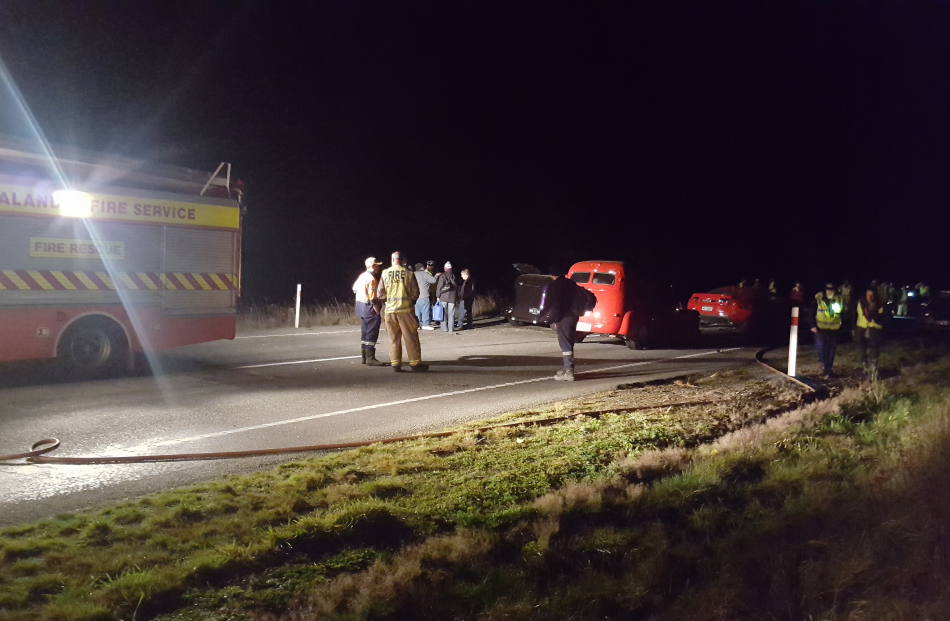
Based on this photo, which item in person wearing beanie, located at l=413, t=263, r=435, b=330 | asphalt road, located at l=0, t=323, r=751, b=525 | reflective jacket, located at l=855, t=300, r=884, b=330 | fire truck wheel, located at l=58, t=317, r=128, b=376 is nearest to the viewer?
asphalt road, located at l=0, t=323, r=751, b=525

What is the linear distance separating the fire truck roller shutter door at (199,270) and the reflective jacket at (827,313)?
9.41 metres

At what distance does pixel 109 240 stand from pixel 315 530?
7827 mm

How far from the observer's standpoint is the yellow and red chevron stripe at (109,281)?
10.5 m

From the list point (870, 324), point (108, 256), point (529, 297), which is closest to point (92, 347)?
point (108, 256)

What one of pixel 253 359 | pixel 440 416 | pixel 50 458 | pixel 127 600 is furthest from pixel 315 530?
pixel 253 359

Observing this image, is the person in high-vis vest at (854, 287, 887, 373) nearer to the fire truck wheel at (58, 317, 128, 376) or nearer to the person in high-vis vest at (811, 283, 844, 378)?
the person in high-vis vest at (811, 283, 844, 378)

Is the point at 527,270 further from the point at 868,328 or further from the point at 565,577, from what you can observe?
the point at 565,577

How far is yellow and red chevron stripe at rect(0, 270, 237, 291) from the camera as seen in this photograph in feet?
34.6

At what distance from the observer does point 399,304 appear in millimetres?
12484

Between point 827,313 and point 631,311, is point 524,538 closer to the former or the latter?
point 827,313

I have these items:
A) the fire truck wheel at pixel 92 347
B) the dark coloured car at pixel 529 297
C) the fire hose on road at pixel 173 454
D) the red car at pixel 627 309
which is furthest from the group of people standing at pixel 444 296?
the fire hose on road at pixel 173 454

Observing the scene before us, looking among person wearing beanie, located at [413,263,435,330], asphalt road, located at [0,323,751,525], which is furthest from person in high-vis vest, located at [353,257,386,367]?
person wearing beanie, located at [413,263,435,330]

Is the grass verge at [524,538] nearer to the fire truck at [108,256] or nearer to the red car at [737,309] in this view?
the fire truck at [108,256]

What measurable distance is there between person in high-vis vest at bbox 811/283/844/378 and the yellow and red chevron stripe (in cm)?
941
